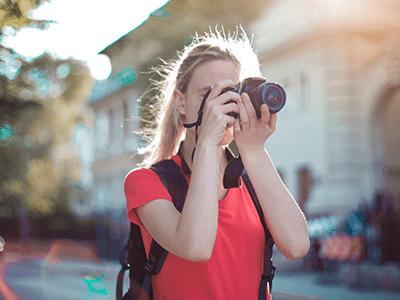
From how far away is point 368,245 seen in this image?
8.10 meters

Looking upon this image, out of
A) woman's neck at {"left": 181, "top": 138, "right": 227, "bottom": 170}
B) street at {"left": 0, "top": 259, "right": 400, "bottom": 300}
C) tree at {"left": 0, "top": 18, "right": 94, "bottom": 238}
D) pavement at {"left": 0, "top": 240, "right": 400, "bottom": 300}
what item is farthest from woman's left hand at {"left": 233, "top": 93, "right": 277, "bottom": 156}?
tree at {"left": 0, "top": 18, "right": 94, "bottom": 238}

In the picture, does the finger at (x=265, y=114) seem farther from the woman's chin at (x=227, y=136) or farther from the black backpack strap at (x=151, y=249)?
the black backpack strap at (x=151, y=249)

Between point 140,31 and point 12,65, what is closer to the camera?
point 140,31

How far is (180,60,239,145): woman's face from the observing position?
1526 mm

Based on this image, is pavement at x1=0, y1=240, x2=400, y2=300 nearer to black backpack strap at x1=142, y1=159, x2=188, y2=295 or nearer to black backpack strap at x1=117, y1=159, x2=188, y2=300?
black backpack strap at x1=117, y1=159, x2=188, y2=300

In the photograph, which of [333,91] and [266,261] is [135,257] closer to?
[266,261]

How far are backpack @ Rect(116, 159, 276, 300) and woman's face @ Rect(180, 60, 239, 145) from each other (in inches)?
8.8

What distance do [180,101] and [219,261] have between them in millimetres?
657

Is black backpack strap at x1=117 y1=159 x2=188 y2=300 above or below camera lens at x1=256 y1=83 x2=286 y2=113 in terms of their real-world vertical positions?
below

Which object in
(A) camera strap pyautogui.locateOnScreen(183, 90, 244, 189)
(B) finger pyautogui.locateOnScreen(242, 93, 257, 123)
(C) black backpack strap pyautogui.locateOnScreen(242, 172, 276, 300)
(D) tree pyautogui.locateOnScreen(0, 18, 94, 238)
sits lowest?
(C) black backpack strap pyautogui.locateOnScreen(242, 172, 276, 300)

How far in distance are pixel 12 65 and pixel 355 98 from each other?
804 cm

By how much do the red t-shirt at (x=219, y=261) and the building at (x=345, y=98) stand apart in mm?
8321

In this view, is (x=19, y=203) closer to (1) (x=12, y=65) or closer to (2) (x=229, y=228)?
(1) (x=12, y=65)

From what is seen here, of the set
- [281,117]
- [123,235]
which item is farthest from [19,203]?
[281,117]
